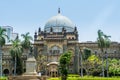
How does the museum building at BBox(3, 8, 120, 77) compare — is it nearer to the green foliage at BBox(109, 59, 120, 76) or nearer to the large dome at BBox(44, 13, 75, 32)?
the large dome at BBox(44, 13, 75, 32)

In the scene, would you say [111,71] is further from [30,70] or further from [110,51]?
[30,70]

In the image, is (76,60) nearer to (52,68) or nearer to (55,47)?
(55,47)

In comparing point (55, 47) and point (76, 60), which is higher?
point (55, 47)

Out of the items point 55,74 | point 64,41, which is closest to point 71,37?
point 64,41

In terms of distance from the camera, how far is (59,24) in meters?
107

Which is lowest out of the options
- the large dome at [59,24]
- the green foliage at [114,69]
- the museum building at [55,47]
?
the green foliage at [114,69]

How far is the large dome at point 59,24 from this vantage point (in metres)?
106

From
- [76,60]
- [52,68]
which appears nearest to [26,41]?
[52,68]

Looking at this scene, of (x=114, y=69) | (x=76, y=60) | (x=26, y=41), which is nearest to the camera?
(x=114, y=69)

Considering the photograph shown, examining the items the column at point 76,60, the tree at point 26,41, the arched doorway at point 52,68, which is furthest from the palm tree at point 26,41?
the column at point 76,60

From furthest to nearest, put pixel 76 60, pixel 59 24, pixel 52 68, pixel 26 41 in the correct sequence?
pixel 59 24
pixel 76 60
pixel 52 68
pixel 26 41

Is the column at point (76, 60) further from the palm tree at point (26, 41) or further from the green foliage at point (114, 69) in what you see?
the palm tree at point (26, 41)

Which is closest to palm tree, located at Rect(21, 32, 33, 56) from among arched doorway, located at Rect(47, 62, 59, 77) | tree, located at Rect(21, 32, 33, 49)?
tree, located at Rect(21, 32, 33, 49)

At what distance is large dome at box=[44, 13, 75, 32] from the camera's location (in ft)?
349
